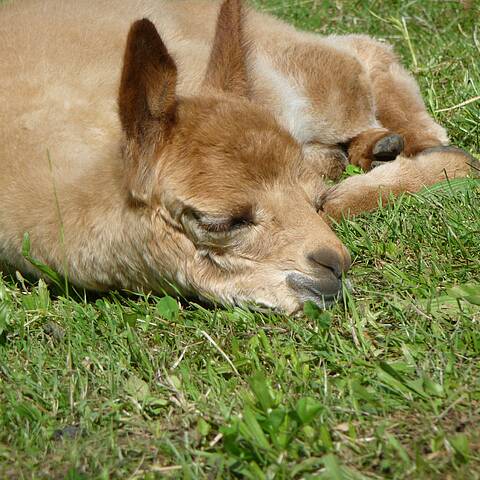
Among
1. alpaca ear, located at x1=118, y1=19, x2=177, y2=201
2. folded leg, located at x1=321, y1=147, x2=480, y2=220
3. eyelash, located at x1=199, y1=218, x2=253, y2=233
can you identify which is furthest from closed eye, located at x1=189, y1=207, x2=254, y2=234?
folded leg, located at x1=321, y1=147, x2=480, y2=220

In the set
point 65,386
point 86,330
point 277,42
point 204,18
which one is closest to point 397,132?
point 277,42

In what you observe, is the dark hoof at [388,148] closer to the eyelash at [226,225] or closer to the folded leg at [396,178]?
the folded leg at [396,178]

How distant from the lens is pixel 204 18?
5949mm

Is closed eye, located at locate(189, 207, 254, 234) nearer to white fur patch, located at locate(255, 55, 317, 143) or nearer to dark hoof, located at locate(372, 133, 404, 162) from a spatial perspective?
white fur patch, located at locate(255, 55, 317, 143)

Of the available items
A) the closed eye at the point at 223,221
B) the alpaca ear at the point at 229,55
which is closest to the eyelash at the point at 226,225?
the closed eye at the point at 223,221

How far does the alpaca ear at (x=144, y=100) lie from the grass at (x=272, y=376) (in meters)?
0.58

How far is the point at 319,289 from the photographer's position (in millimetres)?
3852

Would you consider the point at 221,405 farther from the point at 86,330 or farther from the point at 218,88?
the point at 218,88

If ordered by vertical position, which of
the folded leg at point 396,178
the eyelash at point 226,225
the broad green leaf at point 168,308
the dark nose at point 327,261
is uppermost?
the eyelash at point 226,225

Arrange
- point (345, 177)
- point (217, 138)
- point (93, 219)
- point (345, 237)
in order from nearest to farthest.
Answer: point (217, 138) < point (93, 219) < point (345, 237) < point (345, 177)

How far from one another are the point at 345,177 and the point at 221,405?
8.46ft

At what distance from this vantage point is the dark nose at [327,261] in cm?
384

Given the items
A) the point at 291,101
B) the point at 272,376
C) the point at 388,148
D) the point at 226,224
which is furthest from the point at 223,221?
the point at 388,148

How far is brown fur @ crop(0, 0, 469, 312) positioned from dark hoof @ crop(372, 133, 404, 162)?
0.16 m
